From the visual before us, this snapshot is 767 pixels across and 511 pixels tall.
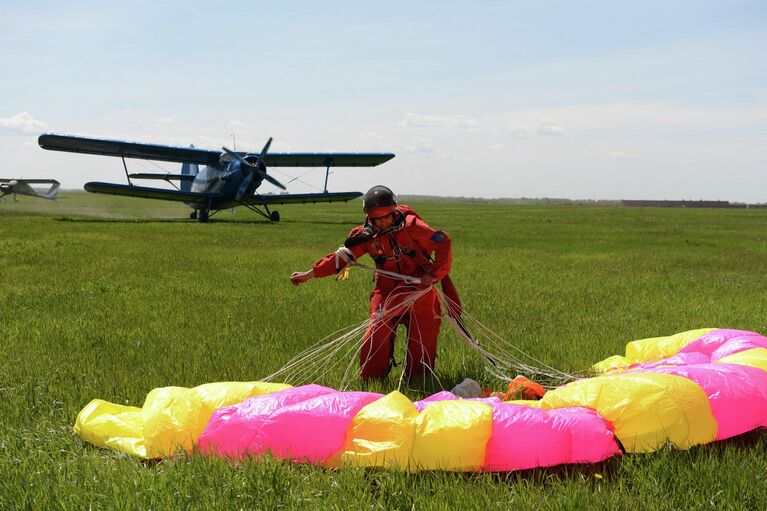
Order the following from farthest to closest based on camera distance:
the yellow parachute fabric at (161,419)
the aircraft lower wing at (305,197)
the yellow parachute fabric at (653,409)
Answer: the aircraft lower wing at (305,197), the yellow parachute fabric at (161,419), the yellow parachute fabric at (653,409)

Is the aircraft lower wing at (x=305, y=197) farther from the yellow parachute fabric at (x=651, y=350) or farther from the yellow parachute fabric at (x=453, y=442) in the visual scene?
the yellow parachute fabric at (x=453, y=442)

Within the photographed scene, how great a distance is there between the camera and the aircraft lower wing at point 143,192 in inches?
1310

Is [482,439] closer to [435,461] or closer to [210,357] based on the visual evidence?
[435,461]

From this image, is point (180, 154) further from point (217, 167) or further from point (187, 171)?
point (187, 171)

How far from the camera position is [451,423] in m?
3.67

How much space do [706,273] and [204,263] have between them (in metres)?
10.7

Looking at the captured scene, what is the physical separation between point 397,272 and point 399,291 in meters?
0.17

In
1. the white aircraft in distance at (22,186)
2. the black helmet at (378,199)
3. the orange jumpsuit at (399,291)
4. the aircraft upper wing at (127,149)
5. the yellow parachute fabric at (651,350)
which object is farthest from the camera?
the white aircraft in distance at (22,186)

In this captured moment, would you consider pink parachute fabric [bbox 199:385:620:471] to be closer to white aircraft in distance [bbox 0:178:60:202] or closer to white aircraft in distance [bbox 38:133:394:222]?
white aircraft in distance [bbox 38:133:394:222]

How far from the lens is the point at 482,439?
3.62 meters

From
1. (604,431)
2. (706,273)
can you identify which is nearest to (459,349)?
(604,431)

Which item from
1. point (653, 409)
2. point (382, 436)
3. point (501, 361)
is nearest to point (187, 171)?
point (501, 361)

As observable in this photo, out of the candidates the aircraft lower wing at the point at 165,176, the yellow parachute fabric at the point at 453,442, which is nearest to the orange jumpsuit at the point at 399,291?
the yellow parachute fabric at the point at 453,442

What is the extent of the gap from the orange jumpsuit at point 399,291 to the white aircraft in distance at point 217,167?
2906cm
